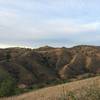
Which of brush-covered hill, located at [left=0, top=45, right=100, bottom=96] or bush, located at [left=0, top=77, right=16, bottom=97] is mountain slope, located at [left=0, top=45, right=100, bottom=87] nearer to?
brush-covered hill, located at [left=0, top=45, right=100, bottom=96]

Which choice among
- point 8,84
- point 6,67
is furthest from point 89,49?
point 8,84

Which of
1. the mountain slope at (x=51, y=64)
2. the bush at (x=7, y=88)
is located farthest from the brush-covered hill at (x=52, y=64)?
the bush at (x=7, y=88)

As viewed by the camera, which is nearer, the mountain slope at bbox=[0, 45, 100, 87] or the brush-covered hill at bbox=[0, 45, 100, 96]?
the brush-covered hill at bbox=[0, 45, 100, 96]

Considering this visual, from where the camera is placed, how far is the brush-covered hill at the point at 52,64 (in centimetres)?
6750

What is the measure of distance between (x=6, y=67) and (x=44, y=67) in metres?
11.5

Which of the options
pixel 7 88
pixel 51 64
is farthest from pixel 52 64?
pixel 7 88

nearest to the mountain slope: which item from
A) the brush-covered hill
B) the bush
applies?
the brush-covered hill

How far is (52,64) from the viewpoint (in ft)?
262

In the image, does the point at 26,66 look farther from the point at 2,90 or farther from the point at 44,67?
the point at 2,90

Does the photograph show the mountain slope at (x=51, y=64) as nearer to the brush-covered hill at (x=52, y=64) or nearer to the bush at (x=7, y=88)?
the brush-covered hill at (x=52, y=64)

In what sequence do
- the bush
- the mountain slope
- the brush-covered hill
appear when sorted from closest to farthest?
1. the bush
2. the brush-covered hill
3. the mountain slope

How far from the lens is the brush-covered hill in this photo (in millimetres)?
67500

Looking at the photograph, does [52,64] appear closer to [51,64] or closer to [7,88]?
[51,64]

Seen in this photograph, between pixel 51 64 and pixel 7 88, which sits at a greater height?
pixel 51 64
